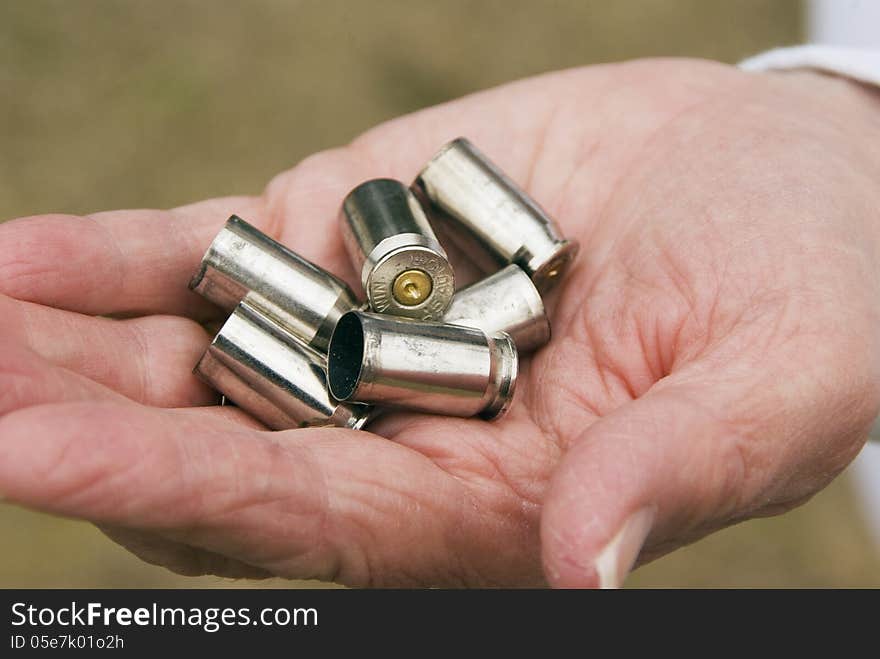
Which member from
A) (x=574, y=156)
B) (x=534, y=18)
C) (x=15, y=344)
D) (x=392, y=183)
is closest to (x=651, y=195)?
(x=574, y=156)

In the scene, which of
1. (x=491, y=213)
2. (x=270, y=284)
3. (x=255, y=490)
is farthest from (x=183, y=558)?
(x=491, y=213)

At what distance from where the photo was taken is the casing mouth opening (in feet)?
15.2

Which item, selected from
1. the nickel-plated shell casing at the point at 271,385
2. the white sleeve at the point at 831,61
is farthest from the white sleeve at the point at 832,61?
the nickel-plated shell casing at the point at 271,385

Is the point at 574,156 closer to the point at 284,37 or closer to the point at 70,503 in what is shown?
the point at 70,503

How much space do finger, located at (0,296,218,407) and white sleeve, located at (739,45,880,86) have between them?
3.92m

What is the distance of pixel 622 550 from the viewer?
320cm

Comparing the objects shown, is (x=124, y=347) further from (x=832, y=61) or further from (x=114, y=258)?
(x=832, y=61)

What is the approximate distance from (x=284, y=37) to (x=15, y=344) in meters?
7.50

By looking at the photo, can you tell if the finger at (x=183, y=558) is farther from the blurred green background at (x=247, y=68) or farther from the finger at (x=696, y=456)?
the blurred green background at (x=247, y=68)

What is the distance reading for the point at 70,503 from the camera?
312cm

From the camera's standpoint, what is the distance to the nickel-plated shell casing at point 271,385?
463 cm

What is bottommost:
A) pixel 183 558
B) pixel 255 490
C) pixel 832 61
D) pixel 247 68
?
pixel 255 490

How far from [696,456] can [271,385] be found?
2.02 metres

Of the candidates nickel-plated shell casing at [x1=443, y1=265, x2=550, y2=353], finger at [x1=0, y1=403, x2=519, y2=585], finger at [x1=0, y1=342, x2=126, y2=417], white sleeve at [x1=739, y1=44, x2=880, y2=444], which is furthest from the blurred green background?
finger at [x1=0, y1=342, x2=126, y2=417]
